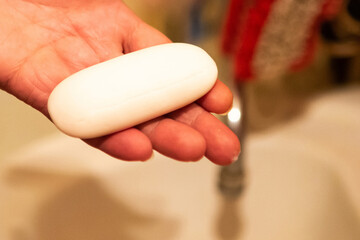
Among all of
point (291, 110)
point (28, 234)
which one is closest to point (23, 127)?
point (28, 234)

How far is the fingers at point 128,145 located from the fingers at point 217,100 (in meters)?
0.08

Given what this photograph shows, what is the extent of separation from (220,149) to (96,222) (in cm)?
35

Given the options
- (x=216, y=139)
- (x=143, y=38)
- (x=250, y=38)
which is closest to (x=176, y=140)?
(x=216, y=139)

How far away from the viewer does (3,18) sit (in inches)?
17.1

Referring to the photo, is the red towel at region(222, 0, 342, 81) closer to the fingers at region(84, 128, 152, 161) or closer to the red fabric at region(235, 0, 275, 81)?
the red fabric at region(235, 0, 275, 81)

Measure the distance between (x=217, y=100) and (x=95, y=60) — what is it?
5.6 inches

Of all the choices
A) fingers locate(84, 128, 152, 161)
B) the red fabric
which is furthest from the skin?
the red fabric

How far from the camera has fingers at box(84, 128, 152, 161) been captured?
33 cm

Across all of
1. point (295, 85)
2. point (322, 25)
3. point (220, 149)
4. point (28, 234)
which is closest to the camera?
point (220, 149)

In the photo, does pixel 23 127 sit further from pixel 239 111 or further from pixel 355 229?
pixel 355 229

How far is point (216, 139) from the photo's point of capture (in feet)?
1.11

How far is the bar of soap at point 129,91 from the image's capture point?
1.09ft

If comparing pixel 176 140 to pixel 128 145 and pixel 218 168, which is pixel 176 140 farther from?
pixel 218 168

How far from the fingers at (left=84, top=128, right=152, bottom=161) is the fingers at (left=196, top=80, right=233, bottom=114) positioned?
0.08 metres
